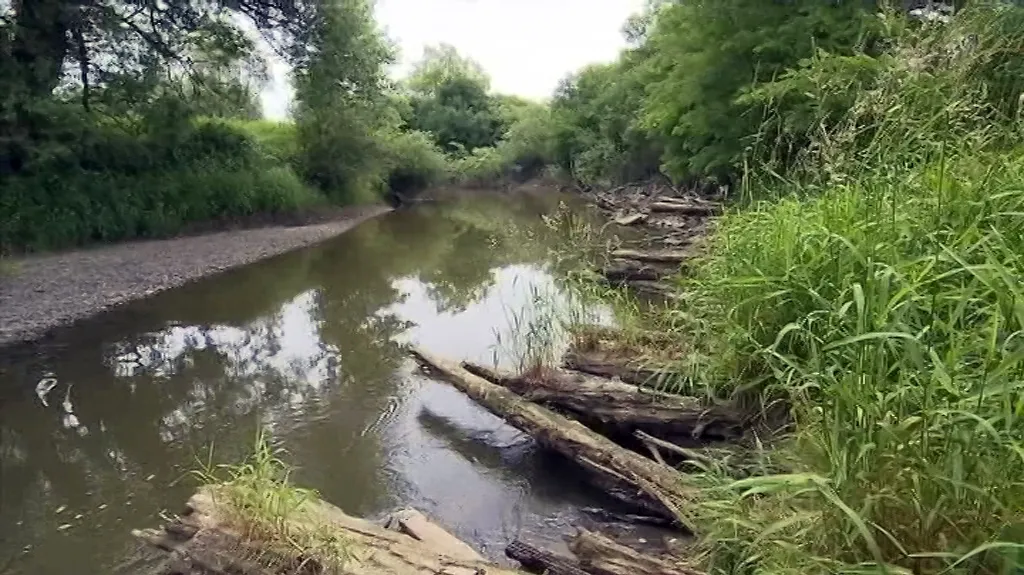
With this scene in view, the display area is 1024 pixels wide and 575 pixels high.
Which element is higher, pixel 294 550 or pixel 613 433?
pixel 294 550

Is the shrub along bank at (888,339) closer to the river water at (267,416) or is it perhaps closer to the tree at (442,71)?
the river water at (267,416)

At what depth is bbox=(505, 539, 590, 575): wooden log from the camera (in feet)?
12.3

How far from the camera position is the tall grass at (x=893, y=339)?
7.13 ft

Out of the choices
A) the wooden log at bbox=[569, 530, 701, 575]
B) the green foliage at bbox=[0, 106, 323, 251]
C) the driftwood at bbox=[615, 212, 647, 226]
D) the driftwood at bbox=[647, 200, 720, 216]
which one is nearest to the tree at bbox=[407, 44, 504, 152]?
the green foliage at bbox=[0, 106, 323, 251]

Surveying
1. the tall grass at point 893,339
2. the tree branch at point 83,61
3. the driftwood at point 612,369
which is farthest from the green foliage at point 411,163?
the tall grass at point 893,339

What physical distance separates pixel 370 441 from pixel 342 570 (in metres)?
3.19

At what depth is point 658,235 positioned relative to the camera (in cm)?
1371

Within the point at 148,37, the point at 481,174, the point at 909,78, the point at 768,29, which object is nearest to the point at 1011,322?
the point at 909,78

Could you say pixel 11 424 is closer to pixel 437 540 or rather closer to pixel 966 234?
pixel 437 540

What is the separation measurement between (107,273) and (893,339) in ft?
44.2

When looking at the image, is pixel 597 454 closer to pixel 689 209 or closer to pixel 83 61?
pixel 689 209

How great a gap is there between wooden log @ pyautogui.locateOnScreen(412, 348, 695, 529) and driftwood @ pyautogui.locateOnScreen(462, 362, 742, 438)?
0.40 ft

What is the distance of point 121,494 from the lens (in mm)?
5645

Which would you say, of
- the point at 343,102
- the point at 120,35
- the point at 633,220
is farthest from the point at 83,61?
the point at 633,220
